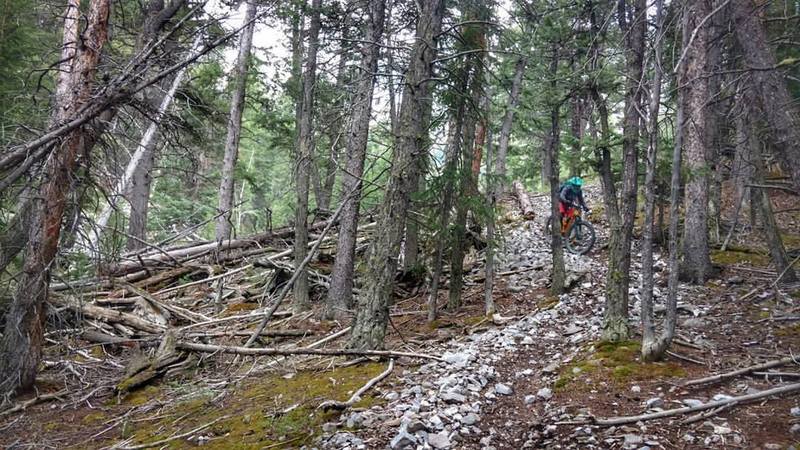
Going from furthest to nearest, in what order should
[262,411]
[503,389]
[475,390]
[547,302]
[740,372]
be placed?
[547,302]
[503,389]
[475,390]
[262,411]
[740,372]

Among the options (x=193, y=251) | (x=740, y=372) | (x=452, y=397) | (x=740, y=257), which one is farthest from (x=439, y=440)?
(x=193, y=251)

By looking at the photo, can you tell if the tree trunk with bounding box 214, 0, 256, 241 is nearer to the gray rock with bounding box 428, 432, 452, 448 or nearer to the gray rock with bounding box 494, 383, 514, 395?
the gray rock with bounding box 494, 383, 514, 395

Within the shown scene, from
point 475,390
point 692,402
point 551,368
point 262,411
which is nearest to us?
point 692,402

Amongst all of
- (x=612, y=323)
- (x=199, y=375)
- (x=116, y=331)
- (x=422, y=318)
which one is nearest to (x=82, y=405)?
(x=199, y=375)

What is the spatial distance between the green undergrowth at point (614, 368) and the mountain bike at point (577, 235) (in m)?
6.75

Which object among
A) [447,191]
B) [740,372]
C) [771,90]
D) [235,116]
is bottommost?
[740,372]

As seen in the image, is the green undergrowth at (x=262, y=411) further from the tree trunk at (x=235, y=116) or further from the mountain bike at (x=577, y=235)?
the mountain bike at (x=577, y=235)

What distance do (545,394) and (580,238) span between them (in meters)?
8.69

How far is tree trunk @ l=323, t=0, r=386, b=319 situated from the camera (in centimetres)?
905

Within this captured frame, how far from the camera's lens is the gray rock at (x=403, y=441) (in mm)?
4133

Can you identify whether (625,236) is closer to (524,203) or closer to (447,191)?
(447,191)

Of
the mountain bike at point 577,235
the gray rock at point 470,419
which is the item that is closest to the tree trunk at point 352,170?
the gray rock at point 470,419

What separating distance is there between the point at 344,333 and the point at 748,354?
5.89m

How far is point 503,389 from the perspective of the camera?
5.55 metres
